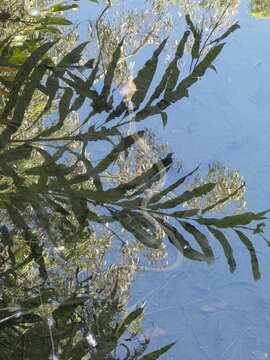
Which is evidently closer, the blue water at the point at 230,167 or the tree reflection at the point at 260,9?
the tree reflection at the point at 260,9

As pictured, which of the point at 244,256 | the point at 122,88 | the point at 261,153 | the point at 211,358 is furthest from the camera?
the point at 261,153

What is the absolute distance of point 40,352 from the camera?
86cm

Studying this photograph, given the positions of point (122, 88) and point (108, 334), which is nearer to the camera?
point (122, 88)

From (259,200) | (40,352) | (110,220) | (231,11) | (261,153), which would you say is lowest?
(40,352)

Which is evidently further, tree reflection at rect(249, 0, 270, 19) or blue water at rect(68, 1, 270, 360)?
blue water at rect(68, 1, 270, 360)

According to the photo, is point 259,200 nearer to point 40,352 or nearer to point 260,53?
point 260,53

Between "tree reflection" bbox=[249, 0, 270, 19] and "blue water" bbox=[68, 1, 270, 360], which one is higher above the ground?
→ "blue water" bbox=[68, 1, 270, 360]

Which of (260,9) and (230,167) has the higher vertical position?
(230,167)

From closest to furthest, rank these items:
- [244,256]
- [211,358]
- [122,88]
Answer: [122,88]
[211,358]
[244,256]

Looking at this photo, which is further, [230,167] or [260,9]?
[230,167]

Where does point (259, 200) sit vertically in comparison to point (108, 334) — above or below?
above

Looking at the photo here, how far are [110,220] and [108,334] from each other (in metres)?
0.20

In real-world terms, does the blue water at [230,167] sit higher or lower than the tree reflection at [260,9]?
higher

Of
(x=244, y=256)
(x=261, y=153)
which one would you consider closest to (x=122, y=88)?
(x=244, y=256)
